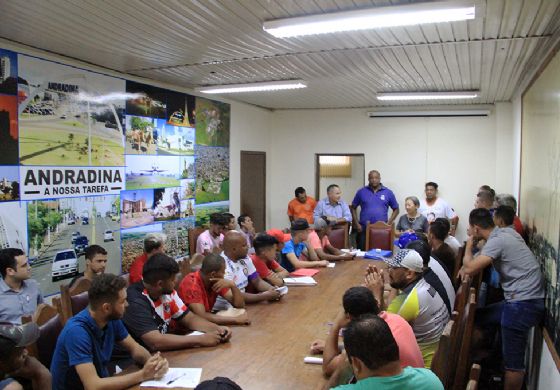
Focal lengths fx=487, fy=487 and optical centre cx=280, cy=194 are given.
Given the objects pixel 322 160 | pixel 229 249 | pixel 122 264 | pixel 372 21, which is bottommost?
pixel 122 264

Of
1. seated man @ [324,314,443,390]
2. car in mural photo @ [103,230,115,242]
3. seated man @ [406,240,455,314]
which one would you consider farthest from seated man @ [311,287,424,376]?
car in mural photo @ [103,230,115,242]

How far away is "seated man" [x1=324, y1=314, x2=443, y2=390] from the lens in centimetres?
178

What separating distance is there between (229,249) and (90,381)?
1.85m

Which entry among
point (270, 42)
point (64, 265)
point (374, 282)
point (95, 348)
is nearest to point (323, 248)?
point (270, 42)

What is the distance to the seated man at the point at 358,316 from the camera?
2.29 metres

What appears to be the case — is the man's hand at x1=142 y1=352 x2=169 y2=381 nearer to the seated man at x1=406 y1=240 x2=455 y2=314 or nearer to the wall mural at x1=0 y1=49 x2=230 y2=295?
the seated man at x1=406 y1=240 x2=455 y2=314

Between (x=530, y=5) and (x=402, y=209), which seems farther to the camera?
(x=402, y=209)

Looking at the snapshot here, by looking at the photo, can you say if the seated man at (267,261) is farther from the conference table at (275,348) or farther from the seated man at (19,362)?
the seated man at (19,362)

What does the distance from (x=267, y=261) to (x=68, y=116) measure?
2532 millimetres

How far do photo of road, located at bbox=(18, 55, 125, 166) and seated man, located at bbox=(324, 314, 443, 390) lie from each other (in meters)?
3.90

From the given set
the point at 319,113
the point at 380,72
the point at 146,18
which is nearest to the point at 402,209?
the point at 319,113

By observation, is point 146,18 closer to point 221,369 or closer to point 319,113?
point 221,369

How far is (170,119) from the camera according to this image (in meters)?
6.74

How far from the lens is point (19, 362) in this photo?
2.16 meters
